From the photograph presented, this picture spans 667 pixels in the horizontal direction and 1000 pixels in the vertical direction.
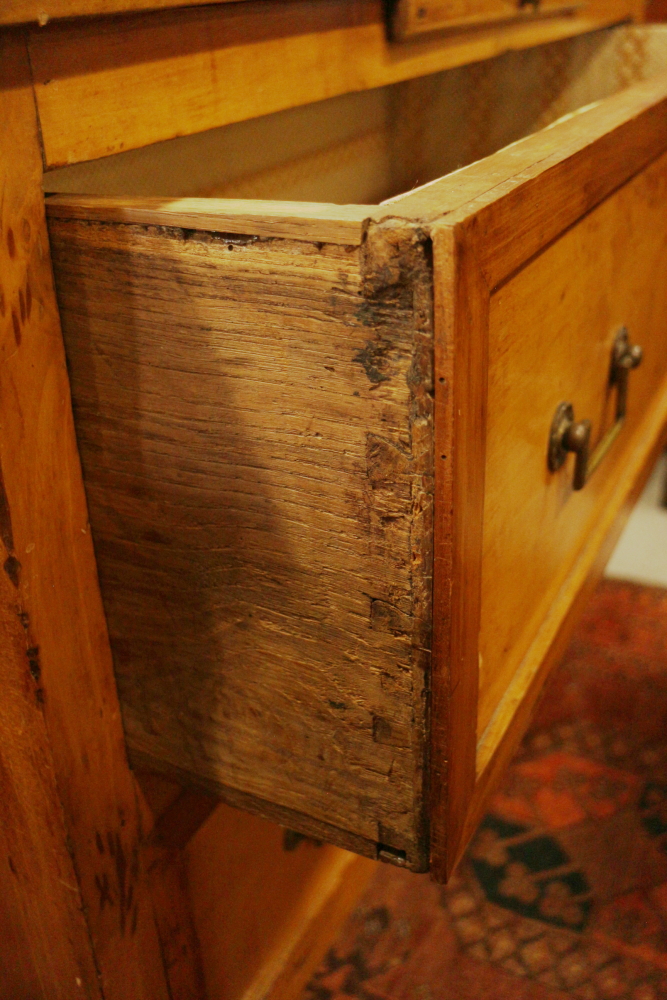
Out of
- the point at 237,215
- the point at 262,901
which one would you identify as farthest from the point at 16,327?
the point at 262,901

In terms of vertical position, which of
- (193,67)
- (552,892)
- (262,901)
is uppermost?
(193,67)

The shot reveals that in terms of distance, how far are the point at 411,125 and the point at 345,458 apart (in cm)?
93

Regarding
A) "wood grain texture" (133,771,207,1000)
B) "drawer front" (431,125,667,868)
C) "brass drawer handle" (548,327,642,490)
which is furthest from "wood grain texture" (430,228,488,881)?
"wood grain texture" (133,771,207,1000)

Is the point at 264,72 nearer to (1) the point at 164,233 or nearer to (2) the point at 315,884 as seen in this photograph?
(1) the point at 164,233

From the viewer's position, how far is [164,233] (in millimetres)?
513

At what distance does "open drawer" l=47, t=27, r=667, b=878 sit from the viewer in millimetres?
472

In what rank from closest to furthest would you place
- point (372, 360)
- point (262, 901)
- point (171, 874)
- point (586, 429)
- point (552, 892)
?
point (372, 360) < point (586, 429) < point (171, 874) < point (262, 901) < point (552, 892)

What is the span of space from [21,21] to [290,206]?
175 mm

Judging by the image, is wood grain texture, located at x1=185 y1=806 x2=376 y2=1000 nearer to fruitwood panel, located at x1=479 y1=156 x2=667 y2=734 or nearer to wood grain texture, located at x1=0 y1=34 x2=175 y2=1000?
wood grain texture, located at x1=0 y1=34 x2=175 y2=1000

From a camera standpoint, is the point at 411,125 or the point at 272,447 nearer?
the point at 272,447

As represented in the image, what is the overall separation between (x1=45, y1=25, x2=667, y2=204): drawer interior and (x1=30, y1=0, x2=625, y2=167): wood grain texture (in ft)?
0.56

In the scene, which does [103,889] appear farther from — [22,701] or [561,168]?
[561,168]

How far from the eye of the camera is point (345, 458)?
50 cm

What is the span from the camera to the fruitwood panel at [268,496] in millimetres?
478
